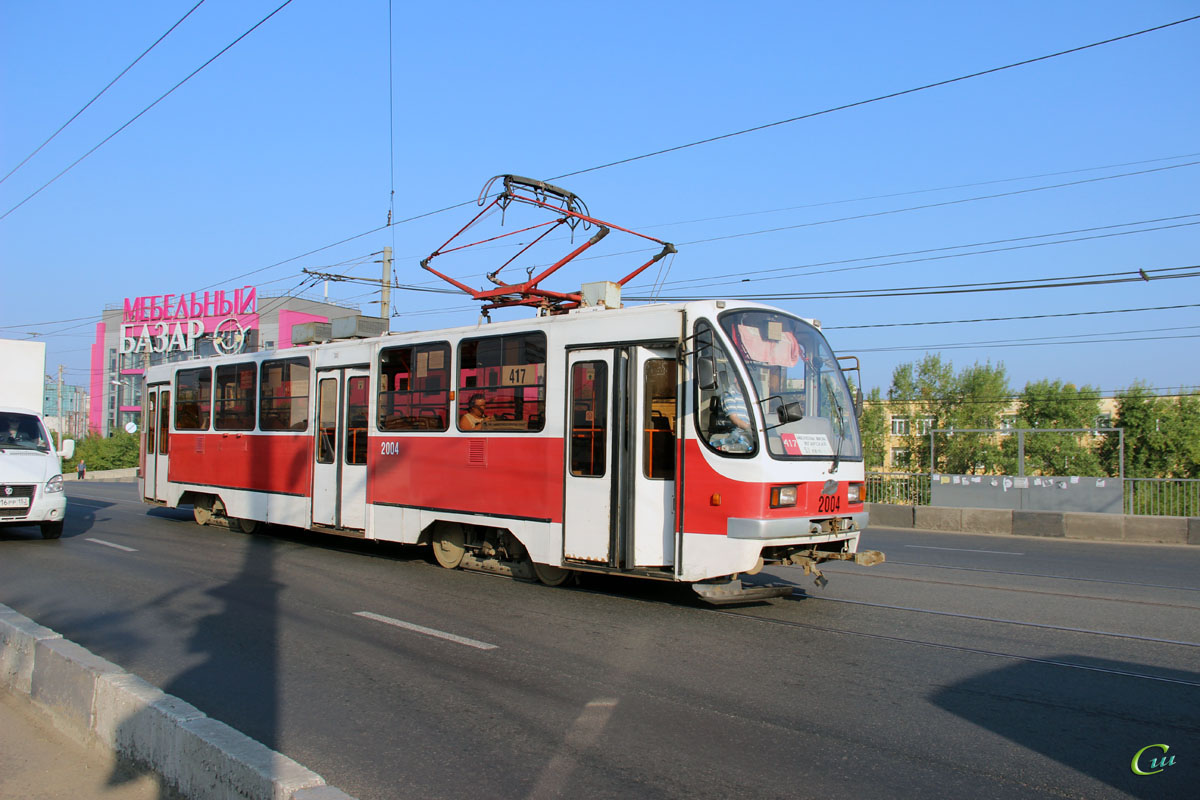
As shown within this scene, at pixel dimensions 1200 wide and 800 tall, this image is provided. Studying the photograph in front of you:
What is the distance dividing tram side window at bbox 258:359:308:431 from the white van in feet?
10.3

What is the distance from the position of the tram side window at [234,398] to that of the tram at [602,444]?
88.5 inches

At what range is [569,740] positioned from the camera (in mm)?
4863

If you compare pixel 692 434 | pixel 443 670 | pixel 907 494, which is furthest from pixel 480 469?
pixel 907 494

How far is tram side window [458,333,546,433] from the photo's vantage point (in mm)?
9500

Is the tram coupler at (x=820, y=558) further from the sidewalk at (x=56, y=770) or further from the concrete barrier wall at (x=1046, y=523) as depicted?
the concrete barrier wall at (x=1046, y=523)

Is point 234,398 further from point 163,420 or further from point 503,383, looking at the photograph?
point 503,383

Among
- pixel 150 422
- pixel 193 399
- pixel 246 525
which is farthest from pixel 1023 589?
pixel 150 422

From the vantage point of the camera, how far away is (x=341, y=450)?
12227 millimetres

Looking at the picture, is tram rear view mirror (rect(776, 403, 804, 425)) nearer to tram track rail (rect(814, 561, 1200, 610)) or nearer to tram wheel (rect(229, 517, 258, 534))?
tram track rail (rect(814, 561, 1200, 610))

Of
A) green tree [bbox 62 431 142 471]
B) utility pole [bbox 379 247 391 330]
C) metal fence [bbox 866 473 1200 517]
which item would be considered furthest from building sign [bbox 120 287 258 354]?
metal fence [bbox 866 473 1200 517]

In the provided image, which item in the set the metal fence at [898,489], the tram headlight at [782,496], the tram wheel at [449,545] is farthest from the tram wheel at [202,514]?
the metal fence at [898,489]

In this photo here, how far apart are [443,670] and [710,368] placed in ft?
12.0

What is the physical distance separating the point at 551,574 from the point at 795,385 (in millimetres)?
3497

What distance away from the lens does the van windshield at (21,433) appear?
13.6m
